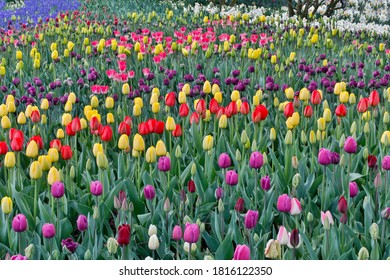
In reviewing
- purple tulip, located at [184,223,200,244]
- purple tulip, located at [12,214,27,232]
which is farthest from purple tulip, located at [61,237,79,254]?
purple tulip, located at [184,223,200,244]

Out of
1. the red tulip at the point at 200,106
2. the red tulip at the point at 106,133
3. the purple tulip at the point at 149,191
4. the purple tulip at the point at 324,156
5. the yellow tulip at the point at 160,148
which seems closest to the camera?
the purple tulip at the point at 149,191

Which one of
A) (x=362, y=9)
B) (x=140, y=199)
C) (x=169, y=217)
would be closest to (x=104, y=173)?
(x=140, y=199)

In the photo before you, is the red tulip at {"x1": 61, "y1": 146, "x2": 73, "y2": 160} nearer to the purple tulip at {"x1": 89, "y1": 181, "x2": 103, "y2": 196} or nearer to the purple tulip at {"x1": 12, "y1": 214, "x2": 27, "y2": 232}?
the purple tulip at {"x1": 89, "y1": 181, "x2": 103, "y2": 196}

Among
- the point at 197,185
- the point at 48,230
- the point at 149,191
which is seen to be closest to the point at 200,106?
the point at 197,185

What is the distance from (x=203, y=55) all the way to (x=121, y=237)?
4500mm

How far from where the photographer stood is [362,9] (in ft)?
44.5

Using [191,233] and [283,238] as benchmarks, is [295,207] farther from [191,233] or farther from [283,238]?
[191,233]

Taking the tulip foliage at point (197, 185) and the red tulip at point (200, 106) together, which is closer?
the tulip foliage at point (197, 185)

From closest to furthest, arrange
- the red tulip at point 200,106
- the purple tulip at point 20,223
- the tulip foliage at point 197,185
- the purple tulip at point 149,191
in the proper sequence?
the purple tulip at point 20,223 < the tulip foliage at point 197,185 < the purple tulip at point 149,191 < the red tulip at point 200,106

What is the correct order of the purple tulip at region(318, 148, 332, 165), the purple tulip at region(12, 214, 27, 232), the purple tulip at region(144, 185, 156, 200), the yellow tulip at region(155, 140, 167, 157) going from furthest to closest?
the yellow tulip at region(155, 140, 167, 157)
the purple tulip at region(318, 148, 332, 165)
the purple tulip at region(144, 185, 156, 200)
the purple tulip at region(12, 214, 27, 232)

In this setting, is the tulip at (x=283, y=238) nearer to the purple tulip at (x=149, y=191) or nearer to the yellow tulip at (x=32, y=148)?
the purple tulip at (x=149, y=191)

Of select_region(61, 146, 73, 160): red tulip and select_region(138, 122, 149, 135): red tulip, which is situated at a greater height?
select_region(138, 122, 149, 135): red tulip

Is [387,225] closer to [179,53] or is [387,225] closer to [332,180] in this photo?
[332,180]

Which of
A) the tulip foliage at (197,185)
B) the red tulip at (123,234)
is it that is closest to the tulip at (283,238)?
the tulip foliage at (197,185)
